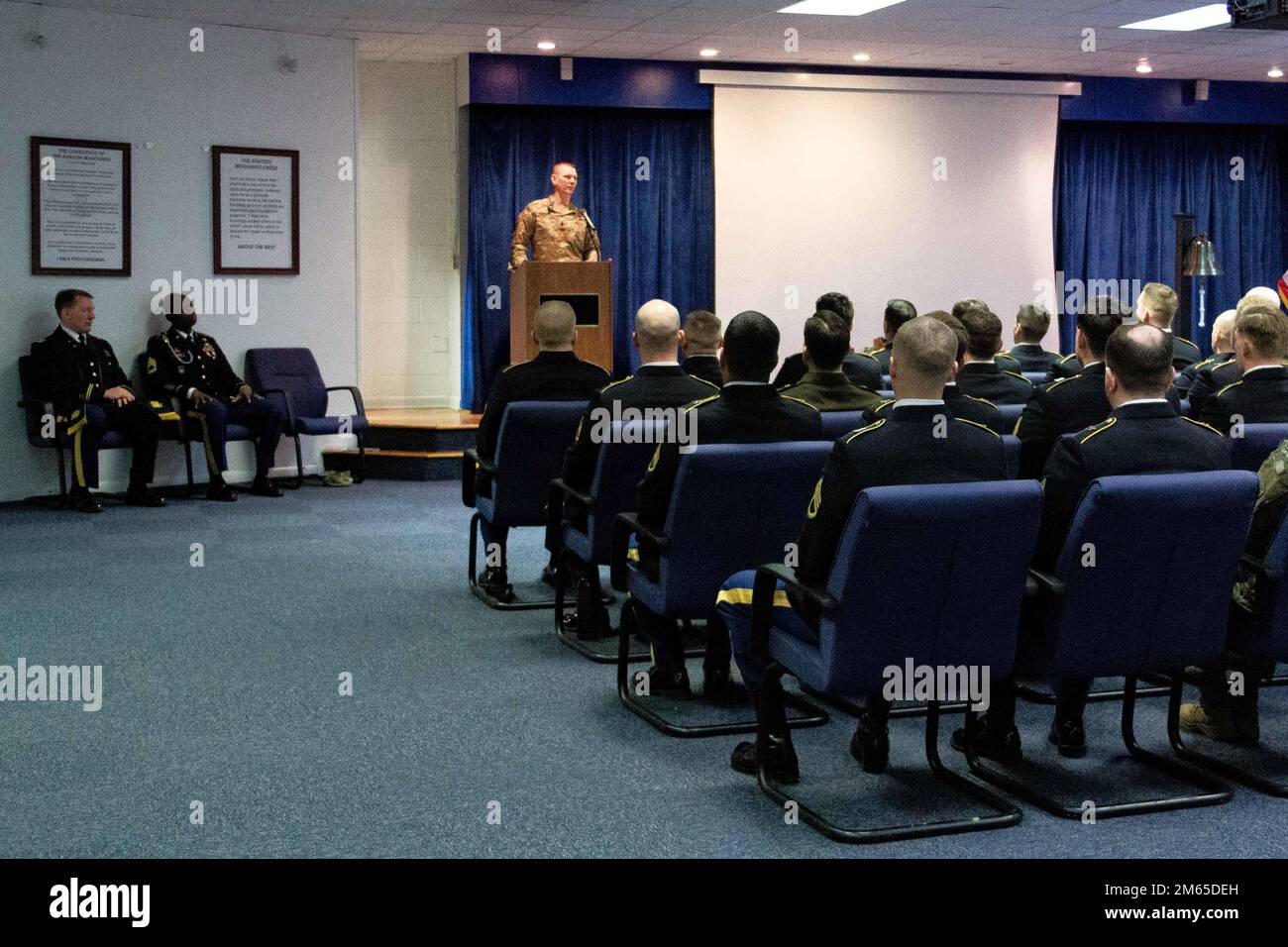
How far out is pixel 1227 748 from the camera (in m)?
4.06

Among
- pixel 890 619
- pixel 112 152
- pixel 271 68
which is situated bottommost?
pixel 890 619

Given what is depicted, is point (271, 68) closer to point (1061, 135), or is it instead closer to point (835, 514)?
point (1061, 135)

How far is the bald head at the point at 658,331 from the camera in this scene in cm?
502

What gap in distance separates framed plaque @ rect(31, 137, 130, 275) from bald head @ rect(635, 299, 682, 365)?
5.53 m

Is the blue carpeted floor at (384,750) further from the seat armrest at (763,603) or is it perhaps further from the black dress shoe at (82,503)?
the black dress shoe at (82,503)

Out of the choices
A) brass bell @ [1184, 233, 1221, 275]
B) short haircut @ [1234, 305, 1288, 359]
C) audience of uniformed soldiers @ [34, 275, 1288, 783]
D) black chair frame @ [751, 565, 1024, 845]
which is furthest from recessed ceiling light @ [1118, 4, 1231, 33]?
black chair frame @ [751, 565, 1024, 845]

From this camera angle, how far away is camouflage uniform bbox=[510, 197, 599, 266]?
34.0 ft

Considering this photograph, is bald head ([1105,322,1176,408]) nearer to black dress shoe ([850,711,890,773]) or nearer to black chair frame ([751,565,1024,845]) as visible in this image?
black chair frame ([751,565,1024,845])

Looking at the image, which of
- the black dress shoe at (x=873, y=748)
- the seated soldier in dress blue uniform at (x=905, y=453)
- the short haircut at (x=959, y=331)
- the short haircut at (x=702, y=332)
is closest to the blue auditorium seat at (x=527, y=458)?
the short haircut at (x=702, y=332)

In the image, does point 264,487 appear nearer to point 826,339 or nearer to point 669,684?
point 669,684

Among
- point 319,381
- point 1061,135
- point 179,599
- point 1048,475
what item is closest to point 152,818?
point 1048,475

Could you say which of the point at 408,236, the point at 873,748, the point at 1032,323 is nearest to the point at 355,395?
the point at 408,236
